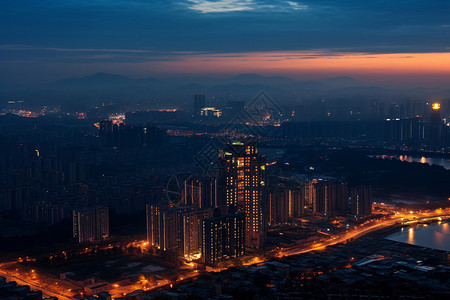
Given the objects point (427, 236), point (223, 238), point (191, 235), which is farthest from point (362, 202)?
point (191, 235)

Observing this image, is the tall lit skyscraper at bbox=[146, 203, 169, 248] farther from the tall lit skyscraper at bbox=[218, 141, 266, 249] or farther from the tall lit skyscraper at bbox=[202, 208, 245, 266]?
the tall lit skyscraper at bbox=[202, 208, 245, 266]

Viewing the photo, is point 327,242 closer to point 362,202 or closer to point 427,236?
point 427,236

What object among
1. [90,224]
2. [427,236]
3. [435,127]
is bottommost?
[427,236]

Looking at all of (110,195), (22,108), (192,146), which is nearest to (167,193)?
(110,195)

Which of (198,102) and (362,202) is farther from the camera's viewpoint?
(198,102)

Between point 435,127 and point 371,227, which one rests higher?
point 435,127

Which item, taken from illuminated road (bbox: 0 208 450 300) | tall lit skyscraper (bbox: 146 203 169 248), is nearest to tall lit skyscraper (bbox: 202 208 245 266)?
illuminated road (bbox: 0 208 450 300)
